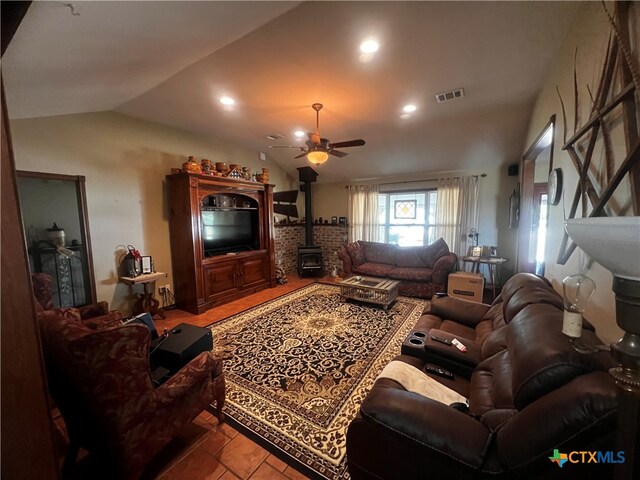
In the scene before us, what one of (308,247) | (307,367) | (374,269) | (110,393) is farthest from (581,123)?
(308,247)

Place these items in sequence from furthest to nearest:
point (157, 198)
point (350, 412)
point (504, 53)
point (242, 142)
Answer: point (242, 142) < point (157, 198) < point (504, 53) < point (350, 412)

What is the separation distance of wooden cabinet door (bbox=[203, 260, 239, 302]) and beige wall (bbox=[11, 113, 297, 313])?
630 mm

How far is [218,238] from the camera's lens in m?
4.44

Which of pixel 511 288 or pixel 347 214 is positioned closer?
pixel 511 288

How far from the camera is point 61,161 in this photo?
2.89 metres

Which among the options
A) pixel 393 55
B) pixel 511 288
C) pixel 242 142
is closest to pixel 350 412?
pixel 511 288

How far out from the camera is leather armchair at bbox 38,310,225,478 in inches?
42.7

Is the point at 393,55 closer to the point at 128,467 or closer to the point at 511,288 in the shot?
the point at 511,288

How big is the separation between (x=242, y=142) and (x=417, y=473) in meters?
5.11

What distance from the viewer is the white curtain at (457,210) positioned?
489cm

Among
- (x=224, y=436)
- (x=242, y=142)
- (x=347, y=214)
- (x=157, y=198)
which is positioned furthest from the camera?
(x=347, y=214)

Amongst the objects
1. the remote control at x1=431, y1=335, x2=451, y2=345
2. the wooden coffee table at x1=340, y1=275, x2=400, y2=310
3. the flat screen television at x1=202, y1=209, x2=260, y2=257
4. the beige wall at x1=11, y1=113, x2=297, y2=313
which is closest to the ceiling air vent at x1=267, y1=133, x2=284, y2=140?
the beige wall at x1=11, y1=113, x2=297, y2=313

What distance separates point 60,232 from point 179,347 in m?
2.33

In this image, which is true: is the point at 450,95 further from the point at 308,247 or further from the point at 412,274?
the point at 308,247
